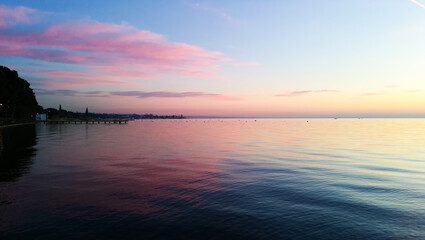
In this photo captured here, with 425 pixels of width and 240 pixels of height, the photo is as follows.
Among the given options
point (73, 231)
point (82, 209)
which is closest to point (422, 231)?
point (73, 231)

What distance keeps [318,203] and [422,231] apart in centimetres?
426

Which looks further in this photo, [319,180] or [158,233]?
[319,180]

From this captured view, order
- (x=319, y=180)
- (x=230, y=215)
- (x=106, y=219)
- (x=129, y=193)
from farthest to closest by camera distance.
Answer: (x=319, y=180), (x=129, y=193), (x=230, y=215), (x=106, y=219)

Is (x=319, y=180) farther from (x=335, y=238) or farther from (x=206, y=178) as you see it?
(x=335, y=238)

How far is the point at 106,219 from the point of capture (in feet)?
35.7

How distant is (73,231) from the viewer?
965cm

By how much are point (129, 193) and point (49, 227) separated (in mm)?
5130

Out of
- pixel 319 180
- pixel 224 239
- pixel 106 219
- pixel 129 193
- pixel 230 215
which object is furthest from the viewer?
pixel 319 180

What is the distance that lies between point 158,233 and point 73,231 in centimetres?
295

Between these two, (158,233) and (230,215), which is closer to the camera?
(158,233)

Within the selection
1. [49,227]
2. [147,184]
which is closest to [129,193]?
[147,184]

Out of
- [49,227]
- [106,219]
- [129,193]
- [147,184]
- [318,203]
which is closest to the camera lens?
[49,227]

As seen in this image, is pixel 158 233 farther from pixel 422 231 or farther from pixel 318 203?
pixel 422 231

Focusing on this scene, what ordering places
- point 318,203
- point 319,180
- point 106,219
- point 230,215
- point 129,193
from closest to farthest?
point 106,219 < point 230,215 < point 318,203 < point 129,193 < point 319,180
